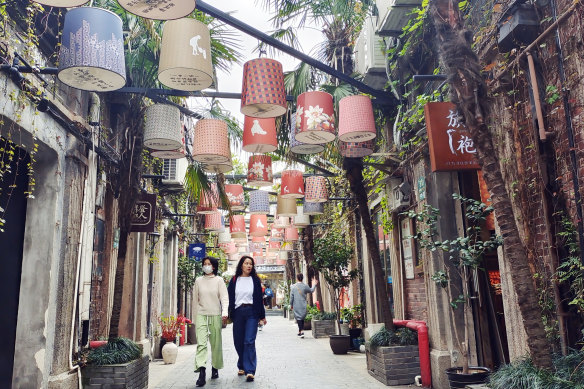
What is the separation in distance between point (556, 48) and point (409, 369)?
4.84 metres

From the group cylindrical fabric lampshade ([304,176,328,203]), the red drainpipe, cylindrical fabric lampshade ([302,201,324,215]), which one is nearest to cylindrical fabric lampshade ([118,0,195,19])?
the red drainpipe

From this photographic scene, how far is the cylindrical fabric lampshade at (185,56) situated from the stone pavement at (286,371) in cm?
438

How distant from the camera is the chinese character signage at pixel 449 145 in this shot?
6.00 meters

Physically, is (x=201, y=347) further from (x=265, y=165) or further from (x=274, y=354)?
(x=274, y=354)

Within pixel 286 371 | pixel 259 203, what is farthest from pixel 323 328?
pixel 286 371

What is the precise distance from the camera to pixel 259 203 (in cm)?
1278

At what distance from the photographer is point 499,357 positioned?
6895 mm

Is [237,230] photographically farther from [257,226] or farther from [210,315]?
[210,315]

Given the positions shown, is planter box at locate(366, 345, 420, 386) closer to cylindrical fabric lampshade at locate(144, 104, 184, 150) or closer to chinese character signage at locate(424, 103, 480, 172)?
chinese character signage at locate(424, 103, 480, 172)

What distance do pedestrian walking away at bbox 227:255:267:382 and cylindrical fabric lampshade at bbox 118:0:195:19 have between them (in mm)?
4571

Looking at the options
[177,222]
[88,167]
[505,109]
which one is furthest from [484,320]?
[177,222]

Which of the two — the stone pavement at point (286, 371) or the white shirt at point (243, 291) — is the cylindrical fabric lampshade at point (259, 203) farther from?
the white shirt at point (243, 291)

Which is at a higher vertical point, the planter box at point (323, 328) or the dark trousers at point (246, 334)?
the dark trousers at point (246, 334)

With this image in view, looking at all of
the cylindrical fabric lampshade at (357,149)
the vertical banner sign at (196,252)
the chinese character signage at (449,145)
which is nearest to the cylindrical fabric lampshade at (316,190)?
the cylindrical fabric lampshade at (357,149)
